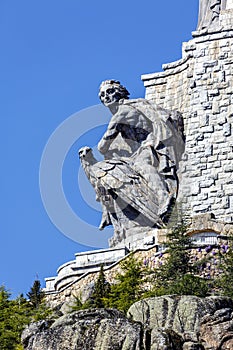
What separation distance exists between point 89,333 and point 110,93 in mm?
20423

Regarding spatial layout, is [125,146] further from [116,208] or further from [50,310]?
[50,310]

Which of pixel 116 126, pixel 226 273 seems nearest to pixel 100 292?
pixel 226 273

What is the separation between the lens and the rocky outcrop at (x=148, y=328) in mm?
32438

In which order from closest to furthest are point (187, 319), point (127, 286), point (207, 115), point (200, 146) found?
point (187, 319) → point (127, 286) → point (200, 146) → point (207, 115)

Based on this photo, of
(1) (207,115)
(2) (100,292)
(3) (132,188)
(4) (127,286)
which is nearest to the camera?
(4) (127,286)

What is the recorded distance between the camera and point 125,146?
2061 inches

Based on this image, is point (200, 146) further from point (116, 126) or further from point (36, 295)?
point (36, 295)

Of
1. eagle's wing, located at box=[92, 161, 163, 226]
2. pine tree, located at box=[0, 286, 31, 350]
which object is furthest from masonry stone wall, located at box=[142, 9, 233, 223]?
pine tree, located at box=[0, 286, 31, 350]

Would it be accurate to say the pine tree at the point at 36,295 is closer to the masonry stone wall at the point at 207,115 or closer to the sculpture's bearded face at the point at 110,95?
the masonry stone wall at the point at 207,115

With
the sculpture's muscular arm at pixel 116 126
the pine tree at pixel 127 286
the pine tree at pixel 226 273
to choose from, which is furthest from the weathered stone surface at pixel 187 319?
the sculpture's muscular arm at pixel 116 126

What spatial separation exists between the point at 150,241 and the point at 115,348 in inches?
622

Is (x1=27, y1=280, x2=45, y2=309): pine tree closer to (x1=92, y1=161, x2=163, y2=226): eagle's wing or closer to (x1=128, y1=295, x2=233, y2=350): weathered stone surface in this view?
(x1=92, y1=161, x2=163, y2=226): eagle's wing

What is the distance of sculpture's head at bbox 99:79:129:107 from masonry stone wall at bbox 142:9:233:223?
1.84m

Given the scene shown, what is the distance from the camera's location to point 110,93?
5247 cm
